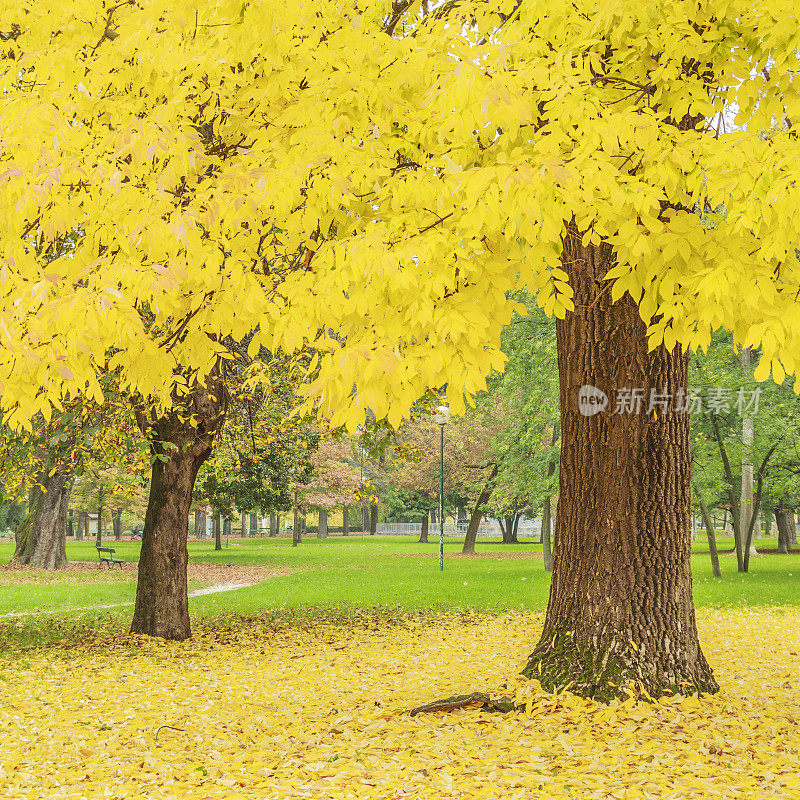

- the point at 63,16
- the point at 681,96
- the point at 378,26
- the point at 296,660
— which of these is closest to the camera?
the point at 681,96

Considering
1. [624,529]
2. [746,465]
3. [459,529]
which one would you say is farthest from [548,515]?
[459,529]

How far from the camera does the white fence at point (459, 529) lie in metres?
64.0

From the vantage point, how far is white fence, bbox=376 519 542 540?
2518 inches

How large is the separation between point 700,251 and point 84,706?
596 cm

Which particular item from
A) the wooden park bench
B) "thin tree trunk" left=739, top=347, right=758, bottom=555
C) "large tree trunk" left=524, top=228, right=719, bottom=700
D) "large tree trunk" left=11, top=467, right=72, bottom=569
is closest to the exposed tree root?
"large tree trunk" left=524, top=228, right=719, bottom=700

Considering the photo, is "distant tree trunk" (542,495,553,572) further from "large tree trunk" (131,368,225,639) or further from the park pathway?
"large tree trunk" (131,368,225,639)

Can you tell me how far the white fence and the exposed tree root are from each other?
52.2 meters

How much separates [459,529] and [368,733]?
59354mm

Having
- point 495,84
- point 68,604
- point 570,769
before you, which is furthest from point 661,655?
point 68,604

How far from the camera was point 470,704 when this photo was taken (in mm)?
5898

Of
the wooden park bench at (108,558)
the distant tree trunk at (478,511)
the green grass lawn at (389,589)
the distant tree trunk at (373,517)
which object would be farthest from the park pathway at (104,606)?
the distant tree trunk at (373,517)

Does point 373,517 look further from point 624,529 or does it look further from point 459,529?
point 624,529

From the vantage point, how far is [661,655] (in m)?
5.95

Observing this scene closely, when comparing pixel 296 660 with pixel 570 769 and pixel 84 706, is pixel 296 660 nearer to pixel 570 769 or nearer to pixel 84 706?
pixel 84 706
